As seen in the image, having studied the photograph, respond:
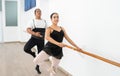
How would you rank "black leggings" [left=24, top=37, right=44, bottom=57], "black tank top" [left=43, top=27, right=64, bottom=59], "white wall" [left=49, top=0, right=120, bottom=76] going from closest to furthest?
1. "white wall" [left=49, top=0, right=120, bottom=76]
2. "black tank top" [left=43, top=27, right=64, bottom=59]
3. "black leggings" [left=24, top=37, right=44, bottom=57]

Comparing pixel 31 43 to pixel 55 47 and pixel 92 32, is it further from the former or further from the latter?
pixel 92 32

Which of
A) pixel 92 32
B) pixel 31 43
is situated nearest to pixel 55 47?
pixel 92 32

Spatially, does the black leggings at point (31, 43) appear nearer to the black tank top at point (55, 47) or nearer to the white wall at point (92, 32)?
the white wall at point (92, 32)

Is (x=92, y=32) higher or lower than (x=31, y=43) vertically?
higher

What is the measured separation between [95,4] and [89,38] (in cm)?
62

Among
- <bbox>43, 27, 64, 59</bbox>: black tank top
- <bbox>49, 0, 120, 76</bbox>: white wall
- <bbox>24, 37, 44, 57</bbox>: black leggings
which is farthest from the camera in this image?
<bbox>24, 37, 44, 57</bbox>: black leggings

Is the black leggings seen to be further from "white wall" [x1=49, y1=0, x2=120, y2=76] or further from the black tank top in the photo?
the black tank top

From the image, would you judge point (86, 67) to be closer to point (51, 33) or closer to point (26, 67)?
point (51, 33)

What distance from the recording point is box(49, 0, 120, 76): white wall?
119 inches

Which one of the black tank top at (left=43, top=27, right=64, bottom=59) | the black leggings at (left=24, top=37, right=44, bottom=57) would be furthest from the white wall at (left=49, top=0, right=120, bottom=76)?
the black leggings at (left=24, top=37, right=44, bottom=57)

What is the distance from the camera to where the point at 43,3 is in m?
6.76

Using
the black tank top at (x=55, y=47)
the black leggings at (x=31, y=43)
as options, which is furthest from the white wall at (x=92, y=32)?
the black leggings at (x=31, y=43)

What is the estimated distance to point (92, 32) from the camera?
12.0 feet

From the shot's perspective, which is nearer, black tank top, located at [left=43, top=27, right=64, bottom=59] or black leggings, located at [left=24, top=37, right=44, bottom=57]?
black tank top, located at [left=43, top=27, right=64, bottom=59]
